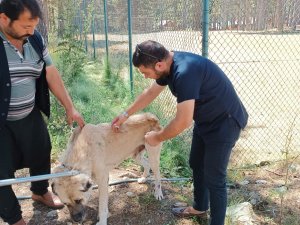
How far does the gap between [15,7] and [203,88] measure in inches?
63.4

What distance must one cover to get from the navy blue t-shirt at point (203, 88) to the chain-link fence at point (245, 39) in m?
1.13

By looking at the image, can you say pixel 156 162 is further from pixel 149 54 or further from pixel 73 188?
pixel 149 54

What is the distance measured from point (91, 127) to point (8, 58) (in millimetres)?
1242

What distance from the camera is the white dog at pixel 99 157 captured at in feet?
10.7

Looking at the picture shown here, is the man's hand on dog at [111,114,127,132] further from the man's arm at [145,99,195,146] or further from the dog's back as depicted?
the man's arm at [145,99,195,146]

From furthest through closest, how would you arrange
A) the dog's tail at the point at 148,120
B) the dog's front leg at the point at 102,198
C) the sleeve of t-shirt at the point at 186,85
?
the dog's tail at the point at 148,120
the dog's front leg at the point at 102,198
the sleeve of t-shirt at the point at 186,85

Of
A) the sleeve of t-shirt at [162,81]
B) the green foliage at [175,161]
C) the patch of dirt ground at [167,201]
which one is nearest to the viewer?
the sleeve of t-shirt at [162,81]

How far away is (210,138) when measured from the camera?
305 centimetres

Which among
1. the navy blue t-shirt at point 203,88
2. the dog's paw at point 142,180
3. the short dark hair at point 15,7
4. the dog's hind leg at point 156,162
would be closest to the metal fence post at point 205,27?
the navy blue t-shirt at point 203,88

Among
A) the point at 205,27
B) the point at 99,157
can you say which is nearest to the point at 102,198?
the point at 99,157

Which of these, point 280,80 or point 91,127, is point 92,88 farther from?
point 280,80

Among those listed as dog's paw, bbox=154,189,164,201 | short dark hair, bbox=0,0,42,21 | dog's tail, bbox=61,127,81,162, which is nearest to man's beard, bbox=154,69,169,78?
short dark hair, bbox=0,0,42,21

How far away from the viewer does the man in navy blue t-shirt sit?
270cm

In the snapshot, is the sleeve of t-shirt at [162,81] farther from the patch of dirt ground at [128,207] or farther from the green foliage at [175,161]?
the green foliage at [175,161]
